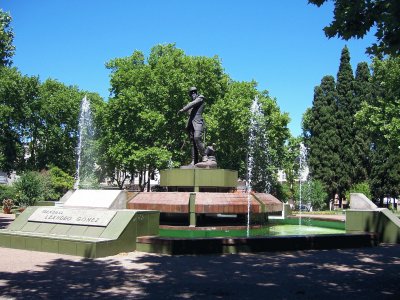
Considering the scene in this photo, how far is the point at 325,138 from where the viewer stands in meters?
49.1

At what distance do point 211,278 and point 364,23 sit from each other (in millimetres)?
5267

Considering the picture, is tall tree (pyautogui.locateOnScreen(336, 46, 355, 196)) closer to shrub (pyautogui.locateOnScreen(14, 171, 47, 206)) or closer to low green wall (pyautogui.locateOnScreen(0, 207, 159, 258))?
shrub (pyautogui.locateOnScreen(14, 171, 47, 206))

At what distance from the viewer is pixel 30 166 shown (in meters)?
46.9

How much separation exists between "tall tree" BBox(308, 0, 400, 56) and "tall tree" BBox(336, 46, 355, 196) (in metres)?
42.9

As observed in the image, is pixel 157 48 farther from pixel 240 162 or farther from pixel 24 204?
pixel 24 204

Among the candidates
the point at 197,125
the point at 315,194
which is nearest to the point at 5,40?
the point at 197,125

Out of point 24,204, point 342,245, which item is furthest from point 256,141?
point 342,245

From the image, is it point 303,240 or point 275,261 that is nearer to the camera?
point 275,261

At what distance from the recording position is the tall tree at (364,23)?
268 inches

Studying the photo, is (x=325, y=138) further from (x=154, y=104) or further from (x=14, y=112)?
(x=14, y=112)

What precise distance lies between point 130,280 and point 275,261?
3.75 m

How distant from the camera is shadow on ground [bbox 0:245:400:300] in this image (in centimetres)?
690

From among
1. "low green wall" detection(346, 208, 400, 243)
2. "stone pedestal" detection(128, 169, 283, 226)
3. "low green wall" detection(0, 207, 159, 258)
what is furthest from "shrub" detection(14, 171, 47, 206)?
"low green wall" detection(346, 208, 400, 243)

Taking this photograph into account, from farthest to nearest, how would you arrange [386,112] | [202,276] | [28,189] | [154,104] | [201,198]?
[154,104] < [28,189] < [386,112] < [201,198] < [202,276]
